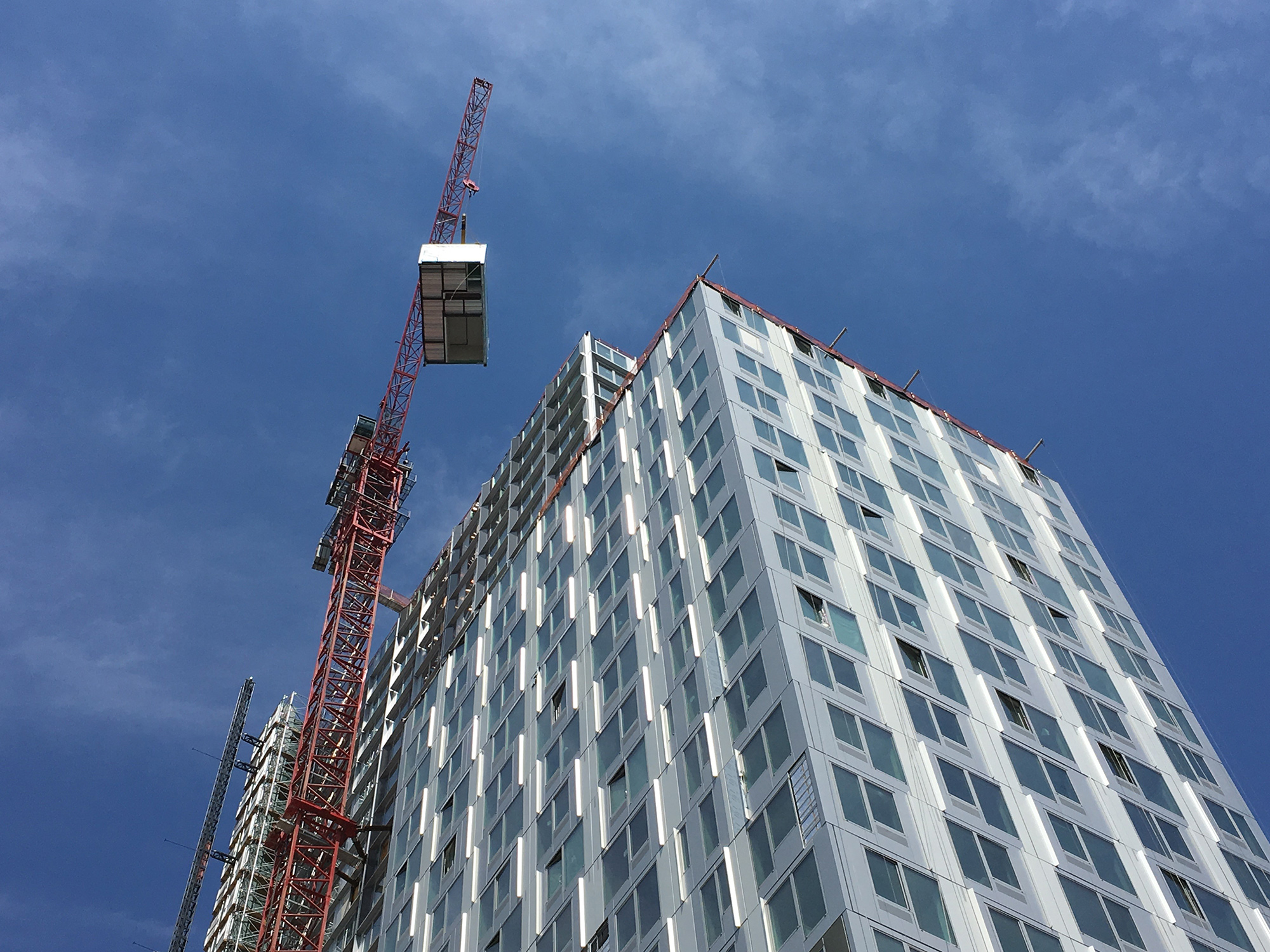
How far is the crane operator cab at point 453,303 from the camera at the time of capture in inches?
3765

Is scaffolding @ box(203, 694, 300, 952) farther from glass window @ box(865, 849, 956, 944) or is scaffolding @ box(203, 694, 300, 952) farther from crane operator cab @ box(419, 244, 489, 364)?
glass window @ box(865, 849, 956, 944)

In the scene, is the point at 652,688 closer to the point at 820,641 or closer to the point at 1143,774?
the point at 820,641

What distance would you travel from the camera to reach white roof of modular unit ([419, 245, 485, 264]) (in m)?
94.9

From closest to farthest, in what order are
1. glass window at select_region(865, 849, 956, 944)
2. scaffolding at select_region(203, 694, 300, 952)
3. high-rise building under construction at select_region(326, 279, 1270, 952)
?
1. glass window at select_region(865, 849, 956, 944)
2. high-rise building under construction at select_region(326, 279, 1270, 952)
3. scaffolding at select_region(203, 694, 300, 952)

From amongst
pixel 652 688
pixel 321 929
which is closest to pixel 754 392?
pixel 652 688

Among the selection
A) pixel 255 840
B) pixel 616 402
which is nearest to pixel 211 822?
pixel 255 840

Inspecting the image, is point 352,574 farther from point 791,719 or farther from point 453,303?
point 791,719

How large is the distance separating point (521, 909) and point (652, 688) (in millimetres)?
10245

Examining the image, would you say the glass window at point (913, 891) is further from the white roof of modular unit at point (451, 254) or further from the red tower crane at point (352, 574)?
the white roof of modular unit at point (451, 254)

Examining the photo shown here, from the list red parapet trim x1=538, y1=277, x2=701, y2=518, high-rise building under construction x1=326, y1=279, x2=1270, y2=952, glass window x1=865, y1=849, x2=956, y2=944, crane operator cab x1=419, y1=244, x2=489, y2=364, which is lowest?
glass window x1=865, y1=849, x2=956, y2=944

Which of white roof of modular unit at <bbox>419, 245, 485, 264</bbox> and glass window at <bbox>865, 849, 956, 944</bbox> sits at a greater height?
white roof of modular unit at <bbox>419, 245, 485, 264</bbox>

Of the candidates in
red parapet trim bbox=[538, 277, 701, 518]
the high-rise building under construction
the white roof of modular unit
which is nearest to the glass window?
the high-rise building under construction

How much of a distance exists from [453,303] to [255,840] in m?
44.3

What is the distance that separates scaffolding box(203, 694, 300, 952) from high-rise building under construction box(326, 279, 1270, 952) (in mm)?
20951
